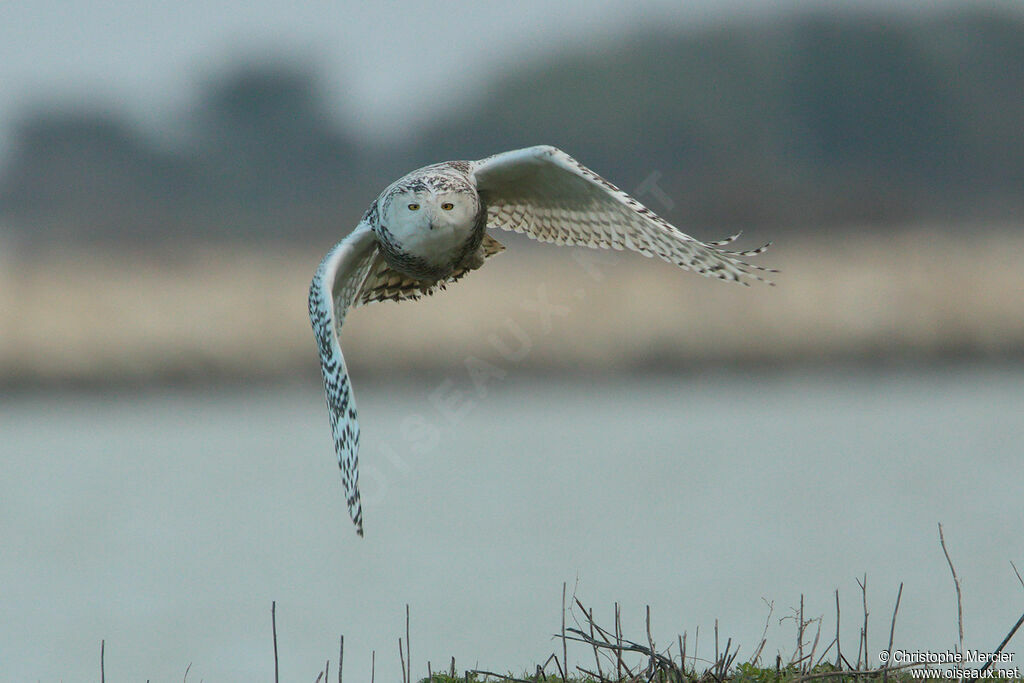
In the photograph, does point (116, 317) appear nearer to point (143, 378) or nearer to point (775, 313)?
point (143, 378)

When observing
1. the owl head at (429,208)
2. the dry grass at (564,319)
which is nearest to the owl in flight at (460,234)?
the owl head at (429,208)

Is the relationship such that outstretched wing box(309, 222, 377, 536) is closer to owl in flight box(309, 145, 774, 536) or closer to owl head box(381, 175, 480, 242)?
owl in flight box(309, 145, 774, 536)

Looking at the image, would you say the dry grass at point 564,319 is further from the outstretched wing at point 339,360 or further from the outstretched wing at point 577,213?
the outstretched wing at point 339,360

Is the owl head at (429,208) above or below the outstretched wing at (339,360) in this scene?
above

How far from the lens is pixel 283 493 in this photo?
66.3ft

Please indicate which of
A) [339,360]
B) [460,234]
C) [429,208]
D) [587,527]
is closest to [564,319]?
[587,527]

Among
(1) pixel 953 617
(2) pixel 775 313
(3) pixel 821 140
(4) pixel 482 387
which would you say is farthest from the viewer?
(3) pixel 821 140

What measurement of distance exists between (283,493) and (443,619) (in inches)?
275

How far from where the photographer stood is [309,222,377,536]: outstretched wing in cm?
586

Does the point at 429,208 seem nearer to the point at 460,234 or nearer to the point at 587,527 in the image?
the point at 460,234

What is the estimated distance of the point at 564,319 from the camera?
2173 centimetres

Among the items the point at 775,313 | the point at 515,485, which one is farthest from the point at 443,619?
the point at 775,313

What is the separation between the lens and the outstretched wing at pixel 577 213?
21.5 feet

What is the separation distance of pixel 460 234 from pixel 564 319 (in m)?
15.1
